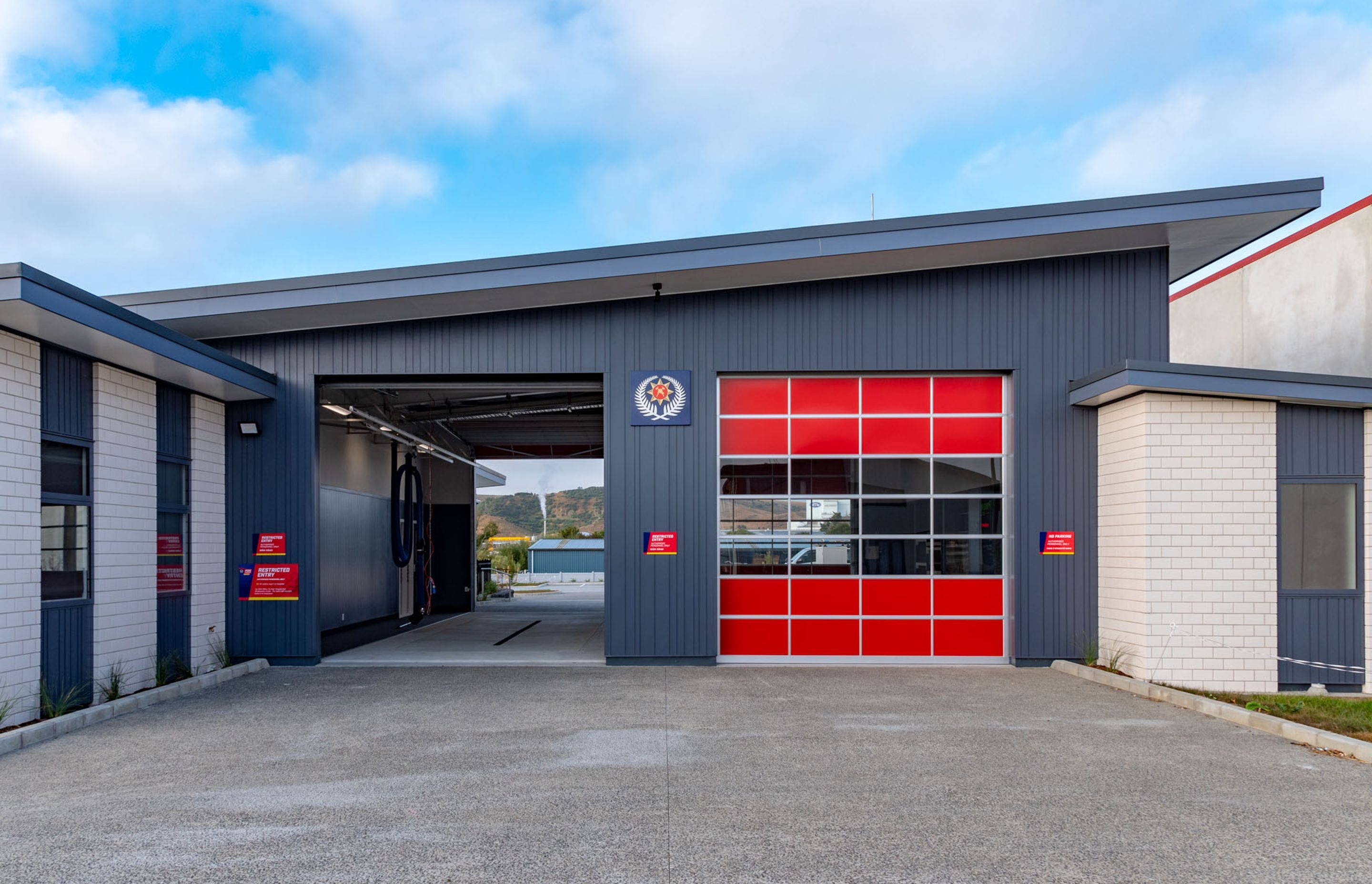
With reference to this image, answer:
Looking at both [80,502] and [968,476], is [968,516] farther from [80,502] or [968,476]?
[80,502]

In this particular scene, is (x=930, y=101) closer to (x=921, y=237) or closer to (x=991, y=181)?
(x=921, y=237)

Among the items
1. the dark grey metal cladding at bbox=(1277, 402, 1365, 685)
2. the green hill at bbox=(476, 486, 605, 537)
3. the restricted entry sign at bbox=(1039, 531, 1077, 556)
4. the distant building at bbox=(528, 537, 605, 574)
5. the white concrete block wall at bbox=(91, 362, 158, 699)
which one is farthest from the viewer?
the green hill at bbox=(476, 486, 605, 537)

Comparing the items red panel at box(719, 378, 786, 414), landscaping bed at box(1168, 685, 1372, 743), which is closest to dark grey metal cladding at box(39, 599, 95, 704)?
red panel at box(719, 378, 786, 414)

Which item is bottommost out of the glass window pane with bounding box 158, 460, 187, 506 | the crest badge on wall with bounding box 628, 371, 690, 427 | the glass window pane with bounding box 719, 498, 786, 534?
the glass window pane with bounding box 719, 498, 786, 534

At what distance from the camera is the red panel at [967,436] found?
11234 millimetres

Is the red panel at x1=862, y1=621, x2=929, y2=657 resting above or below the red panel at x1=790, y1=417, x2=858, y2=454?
below

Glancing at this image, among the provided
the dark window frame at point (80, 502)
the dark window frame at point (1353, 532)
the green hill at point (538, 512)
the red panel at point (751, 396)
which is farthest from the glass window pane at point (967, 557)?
the green hill at point (538, 512)

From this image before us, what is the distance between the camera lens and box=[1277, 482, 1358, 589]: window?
9.67 m

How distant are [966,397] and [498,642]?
309 inches

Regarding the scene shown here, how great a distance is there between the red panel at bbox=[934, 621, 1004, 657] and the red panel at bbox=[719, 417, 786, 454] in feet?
9.72

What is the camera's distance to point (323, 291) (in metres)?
10.2

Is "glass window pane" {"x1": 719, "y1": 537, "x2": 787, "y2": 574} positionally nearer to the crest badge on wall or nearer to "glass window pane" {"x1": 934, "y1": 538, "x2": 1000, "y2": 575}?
the crest badge on wall

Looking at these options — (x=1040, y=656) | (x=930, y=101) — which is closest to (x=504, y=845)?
(x=1040, y=656)

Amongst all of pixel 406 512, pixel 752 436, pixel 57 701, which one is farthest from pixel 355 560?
pixel 752 436
